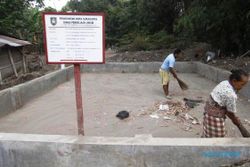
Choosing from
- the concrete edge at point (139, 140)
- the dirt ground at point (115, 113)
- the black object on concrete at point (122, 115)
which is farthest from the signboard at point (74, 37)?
the black object on concrete at point (122, 115)

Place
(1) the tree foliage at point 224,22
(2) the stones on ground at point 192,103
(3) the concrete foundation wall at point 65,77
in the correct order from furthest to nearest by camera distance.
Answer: (1) the tree foliage at point 224,22 < (2) the stones on ground at point 192,103 < (3) the concrete foundation wall at point 65,77

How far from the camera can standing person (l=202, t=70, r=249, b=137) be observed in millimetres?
4113

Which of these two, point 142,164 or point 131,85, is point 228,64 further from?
point 142,164

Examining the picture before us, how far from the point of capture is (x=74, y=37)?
13.4ft

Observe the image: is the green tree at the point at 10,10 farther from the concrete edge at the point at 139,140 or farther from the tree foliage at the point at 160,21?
the concrete edge at the point at 139,140

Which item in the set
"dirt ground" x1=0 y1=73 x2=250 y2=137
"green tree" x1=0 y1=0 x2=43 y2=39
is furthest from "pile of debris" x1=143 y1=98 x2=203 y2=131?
"green tree" x1=0 y1=0 x2=43 y2=39

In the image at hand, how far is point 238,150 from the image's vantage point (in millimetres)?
3463

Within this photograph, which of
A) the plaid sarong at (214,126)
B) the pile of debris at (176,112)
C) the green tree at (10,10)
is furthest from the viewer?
the green tree at (10,10)

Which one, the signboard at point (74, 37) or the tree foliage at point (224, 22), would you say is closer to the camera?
the signboard at point (74, 37)

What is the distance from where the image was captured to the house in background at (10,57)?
1589 cm

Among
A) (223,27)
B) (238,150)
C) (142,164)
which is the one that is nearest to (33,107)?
(142,164)

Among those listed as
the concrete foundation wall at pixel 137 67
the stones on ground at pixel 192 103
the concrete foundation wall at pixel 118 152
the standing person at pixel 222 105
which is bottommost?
the concrete foundation wall at pixel 137 67

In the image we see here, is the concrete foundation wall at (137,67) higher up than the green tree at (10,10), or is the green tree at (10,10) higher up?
the green tree at (10,10)

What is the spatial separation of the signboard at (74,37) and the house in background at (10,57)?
11849 millimetres
